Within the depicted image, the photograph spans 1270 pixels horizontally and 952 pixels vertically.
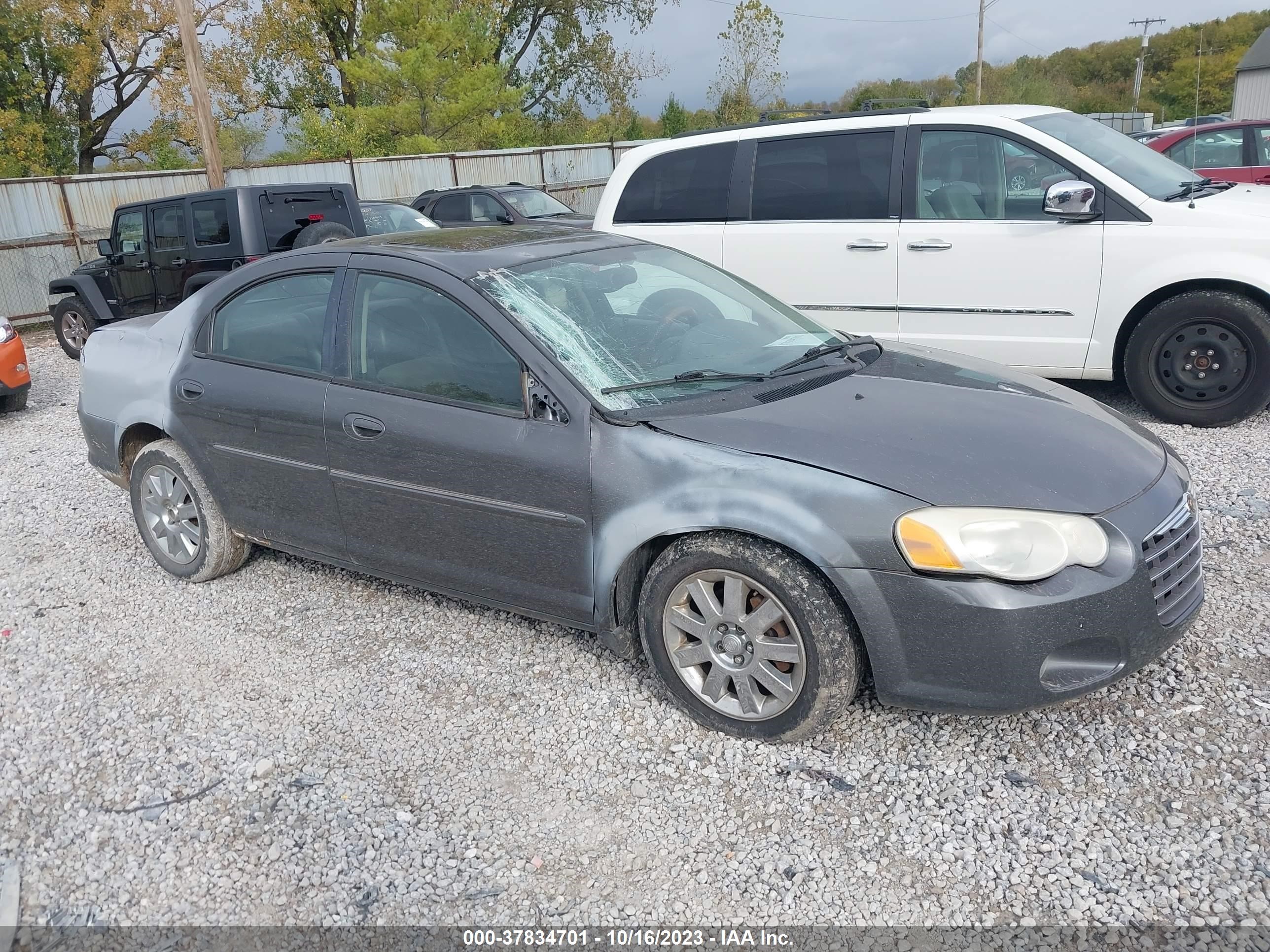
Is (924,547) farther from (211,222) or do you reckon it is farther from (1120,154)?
(211,222)

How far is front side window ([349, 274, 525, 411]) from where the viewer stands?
3.47 m

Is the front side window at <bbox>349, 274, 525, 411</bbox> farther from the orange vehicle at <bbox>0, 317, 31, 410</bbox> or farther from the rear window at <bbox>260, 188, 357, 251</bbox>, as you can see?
the rear window at <bbox>260, 188, 357, 251</bbox>

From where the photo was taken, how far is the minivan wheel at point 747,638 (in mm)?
2900

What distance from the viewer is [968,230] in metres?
6.08

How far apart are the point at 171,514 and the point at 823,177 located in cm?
453

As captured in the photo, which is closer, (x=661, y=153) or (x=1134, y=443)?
(x=1134, y=443)

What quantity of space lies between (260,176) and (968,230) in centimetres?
1532

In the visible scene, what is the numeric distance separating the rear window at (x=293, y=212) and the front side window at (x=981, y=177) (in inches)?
235

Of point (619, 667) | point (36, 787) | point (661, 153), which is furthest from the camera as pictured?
point (661, 153)

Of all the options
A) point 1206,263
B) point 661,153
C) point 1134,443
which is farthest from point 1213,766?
point 661,153

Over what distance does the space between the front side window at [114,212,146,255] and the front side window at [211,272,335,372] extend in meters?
7.16

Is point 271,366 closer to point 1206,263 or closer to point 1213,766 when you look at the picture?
point 1213,766

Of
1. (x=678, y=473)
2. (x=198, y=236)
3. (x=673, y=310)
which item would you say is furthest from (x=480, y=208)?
(x=678, y=473)

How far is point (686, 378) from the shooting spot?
3.45 metres
